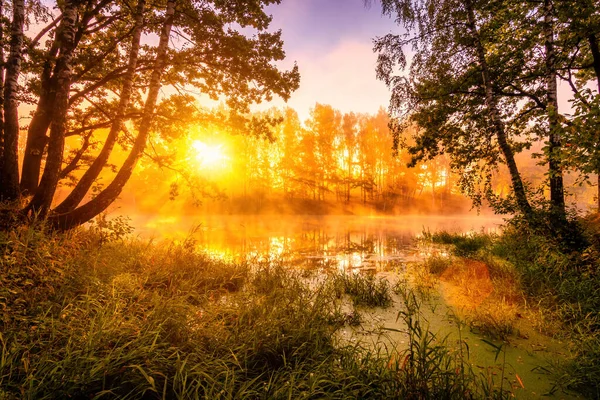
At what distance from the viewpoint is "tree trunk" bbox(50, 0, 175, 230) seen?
519cm

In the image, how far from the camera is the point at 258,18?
7914 millimetres

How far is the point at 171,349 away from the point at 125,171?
500 centimetres

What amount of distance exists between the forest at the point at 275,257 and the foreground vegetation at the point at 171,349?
3 cm

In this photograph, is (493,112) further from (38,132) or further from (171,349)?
(38,132)

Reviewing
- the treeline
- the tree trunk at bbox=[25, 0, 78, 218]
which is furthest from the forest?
the treeline

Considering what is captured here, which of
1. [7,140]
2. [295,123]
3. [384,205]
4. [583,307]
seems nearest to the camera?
[583,307]

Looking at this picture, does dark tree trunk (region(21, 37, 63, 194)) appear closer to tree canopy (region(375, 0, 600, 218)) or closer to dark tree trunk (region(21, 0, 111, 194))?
dark tree trunk (region(21, 0, 111, 194))

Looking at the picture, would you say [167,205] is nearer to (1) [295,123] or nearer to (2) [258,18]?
(1) [295,123]

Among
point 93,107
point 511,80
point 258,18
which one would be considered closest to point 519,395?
point 511,80

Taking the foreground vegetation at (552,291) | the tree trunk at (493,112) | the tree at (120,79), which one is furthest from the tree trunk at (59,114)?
the tree trunk at (493,112)

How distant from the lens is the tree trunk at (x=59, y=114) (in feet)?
15.5

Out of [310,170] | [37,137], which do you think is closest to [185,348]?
[37,137]

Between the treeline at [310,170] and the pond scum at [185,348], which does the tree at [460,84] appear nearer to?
the pond scum at [185,348]

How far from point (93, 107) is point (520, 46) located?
41.3 ft
